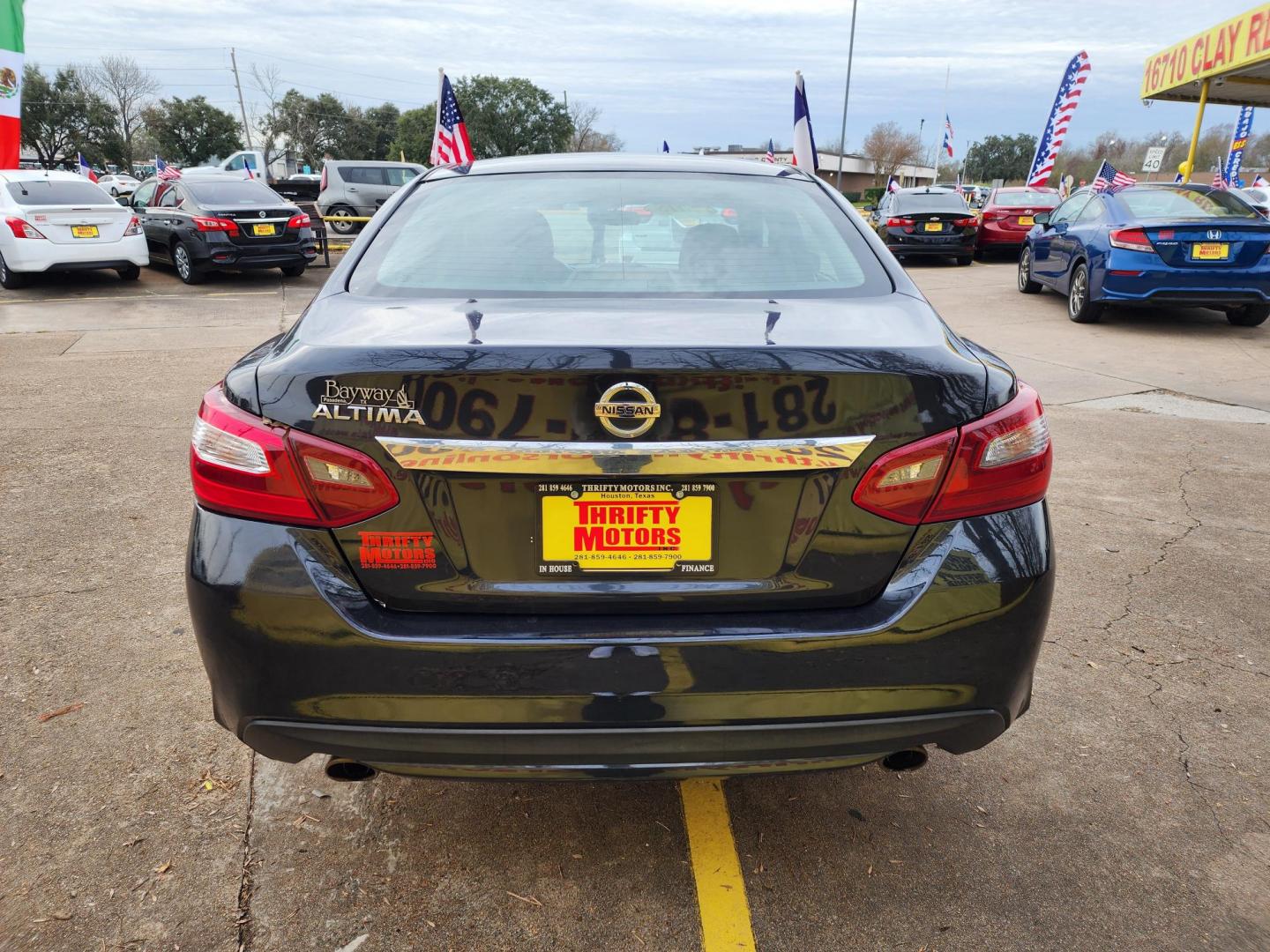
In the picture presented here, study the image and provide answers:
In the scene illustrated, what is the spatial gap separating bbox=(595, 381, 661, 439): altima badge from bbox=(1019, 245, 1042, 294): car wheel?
13044 mm

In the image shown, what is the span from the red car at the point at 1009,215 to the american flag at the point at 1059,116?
199 cm

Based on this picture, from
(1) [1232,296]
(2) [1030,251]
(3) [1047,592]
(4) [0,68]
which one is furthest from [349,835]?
(4) [0,68]

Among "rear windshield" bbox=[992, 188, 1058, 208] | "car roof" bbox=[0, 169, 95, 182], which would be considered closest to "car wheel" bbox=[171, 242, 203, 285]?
"car roof" bbox=[0, 169, 95, 182]

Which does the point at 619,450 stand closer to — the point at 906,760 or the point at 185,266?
the point at 906,760

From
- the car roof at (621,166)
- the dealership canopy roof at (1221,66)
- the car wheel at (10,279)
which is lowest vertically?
the car wheel at (10,279)

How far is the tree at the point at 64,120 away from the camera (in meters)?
64.3

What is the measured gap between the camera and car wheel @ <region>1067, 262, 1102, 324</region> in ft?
36.0

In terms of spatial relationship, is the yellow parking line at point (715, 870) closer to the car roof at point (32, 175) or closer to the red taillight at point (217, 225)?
the red taillight at point (217, 225)

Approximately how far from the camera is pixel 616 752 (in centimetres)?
192

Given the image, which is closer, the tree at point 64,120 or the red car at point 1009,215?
the red car at point 1009,215

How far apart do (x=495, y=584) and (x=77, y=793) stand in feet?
5.26

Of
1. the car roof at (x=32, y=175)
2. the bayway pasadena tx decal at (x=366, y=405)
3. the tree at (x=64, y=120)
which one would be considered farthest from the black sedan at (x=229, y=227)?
the tree at (x=64, y=120)

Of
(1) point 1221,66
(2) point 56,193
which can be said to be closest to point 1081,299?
(1) point 1221,66

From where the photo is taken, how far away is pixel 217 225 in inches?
550
